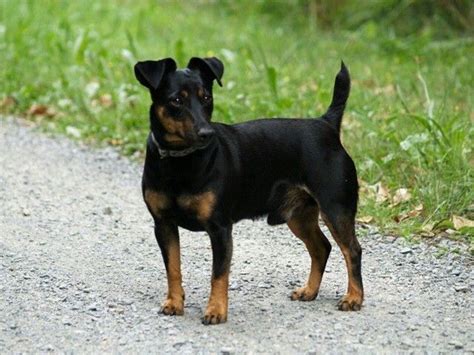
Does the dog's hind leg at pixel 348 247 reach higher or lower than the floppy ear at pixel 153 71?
lower

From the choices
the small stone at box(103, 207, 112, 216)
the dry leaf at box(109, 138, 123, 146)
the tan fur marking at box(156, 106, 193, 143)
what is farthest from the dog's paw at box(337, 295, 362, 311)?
the dry leaf at box(109, 138, 123, 146)

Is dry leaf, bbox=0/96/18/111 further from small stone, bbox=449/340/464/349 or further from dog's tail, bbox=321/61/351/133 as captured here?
small stone, bbox=449/340/464/349

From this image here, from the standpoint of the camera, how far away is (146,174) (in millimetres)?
5312

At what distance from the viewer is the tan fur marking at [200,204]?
5195 mm

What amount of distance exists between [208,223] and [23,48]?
6.76 m

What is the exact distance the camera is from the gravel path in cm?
498

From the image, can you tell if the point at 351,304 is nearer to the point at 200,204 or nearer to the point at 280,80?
the point at 200,204

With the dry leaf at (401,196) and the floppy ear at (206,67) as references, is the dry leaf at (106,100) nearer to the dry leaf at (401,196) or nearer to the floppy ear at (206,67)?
the dry leaf at (401,196)

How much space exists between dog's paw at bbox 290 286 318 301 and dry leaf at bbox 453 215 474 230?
148 cm

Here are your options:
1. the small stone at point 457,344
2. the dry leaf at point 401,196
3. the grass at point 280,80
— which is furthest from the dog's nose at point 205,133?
the dry leaf at point 401,196

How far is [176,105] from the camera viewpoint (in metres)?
5.17

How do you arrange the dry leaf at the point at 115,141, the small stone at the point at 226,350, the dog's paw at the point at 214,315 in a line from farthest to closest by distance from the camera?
the dry leaf at the point at 115,141
the dog's paw at the point at 214,315
the small stone at the point at 226,350

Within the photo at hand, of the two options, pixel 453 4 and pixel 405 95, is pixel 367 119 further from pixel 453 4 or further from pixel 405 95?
pixel 453 4

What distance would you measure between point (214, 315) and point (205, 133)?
2.88 ft
